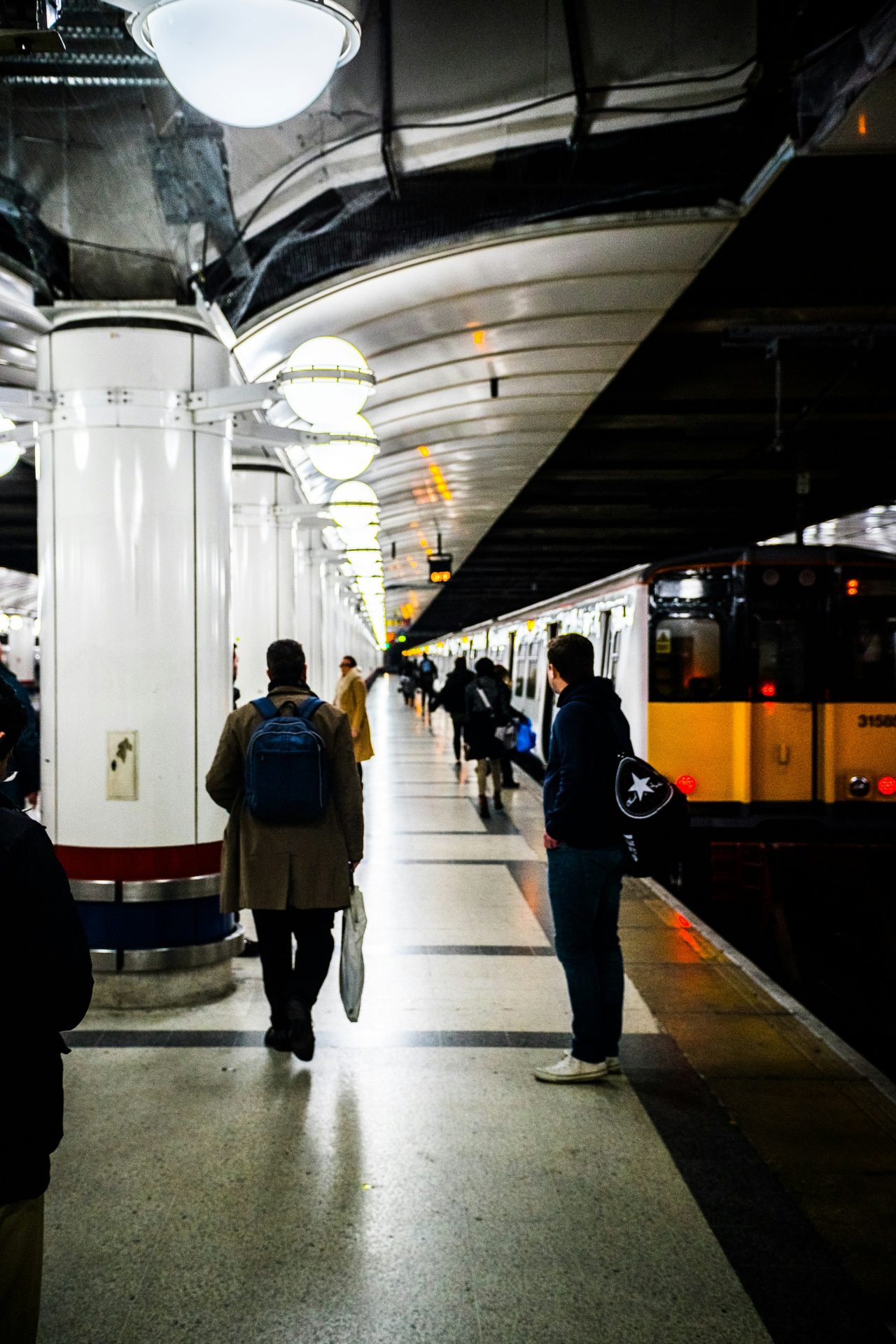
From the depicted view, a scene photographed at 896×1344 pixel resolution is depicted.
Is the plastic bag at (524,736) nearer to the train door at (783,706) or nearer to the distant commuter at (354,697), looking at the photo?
the distant commuter at (354,697)

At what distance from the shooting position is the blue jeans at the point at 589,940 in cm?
487

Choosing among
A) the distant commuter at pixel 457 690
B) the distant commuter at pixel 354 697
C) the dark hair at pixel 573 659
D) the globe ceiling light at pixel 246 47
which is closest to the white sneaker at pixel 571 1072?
the dark hair at pixel 573 659

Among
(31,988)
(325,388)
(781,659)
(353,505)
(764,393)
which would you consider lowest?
(31,988)

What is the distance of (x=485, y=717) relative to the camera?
43.9ft

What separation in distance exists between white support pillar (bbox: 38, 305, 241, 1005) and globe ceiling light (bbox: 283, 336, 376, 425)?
2.03ft

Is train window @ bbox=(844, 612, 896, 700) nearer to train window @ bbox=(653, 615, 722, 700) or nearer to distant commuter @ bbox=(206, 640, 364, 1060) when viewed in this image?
train window @ bbox=(653, 615, 722, 700)

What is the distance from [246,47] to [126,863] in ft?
14.3

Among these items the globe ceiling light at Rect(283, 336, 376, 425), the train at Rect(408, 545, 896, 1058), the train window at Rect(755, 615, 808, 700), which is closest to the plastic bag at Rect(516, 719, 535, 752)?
the train at Rect(408, 545, 896, 1058)

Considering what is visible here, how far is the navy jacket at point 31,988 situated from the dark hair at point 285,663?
303 cm

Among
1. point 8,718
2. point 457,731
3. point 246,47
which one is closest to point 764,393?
point 457,731

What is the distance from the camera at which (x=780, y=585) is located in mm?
9859

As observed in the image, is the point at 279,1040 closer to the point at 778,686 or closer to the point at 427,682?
the point at 778,686

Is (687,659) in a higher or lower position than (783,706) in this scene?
higher

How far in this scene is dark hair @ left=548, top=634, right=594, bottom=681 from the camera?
502cm
